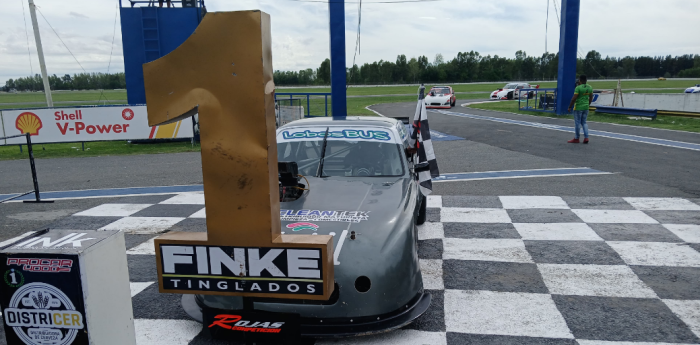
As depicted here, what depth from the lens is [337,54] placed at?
1293 cm

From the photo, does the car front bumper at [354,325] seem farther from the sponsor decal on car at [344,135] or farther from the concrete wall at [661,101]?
the concrete wall at [661,101]

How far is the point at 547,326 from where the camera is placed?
3.27m

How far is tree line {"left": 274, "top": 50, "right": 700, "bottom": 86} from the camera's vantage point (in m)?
65.7

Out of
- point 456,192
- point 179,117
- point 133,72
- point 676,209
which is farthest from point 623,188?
point 133,72

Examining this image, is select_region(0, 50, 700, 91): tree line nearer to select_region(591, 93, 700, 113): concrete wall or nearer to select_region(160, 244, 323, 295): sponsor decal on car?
select_region(591, 93, 700, 113): concrete wall

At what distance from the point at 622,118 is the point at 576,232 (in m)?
15.2

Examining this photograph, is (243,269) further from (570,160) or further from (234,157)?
(570,160)

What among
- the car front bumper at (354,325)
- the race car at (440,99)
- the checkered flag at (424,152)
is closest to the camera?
the car front bumper at (354,325)

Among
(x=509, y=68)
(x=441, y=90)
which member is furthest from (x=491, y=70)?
(x=441, y=90)

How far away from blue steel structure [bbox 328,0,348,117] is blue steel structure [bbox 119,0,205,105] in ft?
17.0

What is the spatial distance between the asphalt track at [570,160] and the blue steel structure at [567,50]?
4821 mm

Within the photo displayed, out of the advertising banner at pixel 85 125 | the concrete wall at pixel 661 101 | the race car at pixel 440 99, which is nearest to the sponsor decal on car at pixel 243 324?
the advertising banner at pixel 85 125

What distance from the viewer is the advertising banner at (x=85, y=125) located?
13.0m

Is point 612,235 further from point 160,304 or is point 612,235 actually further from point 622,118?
point 622,118
